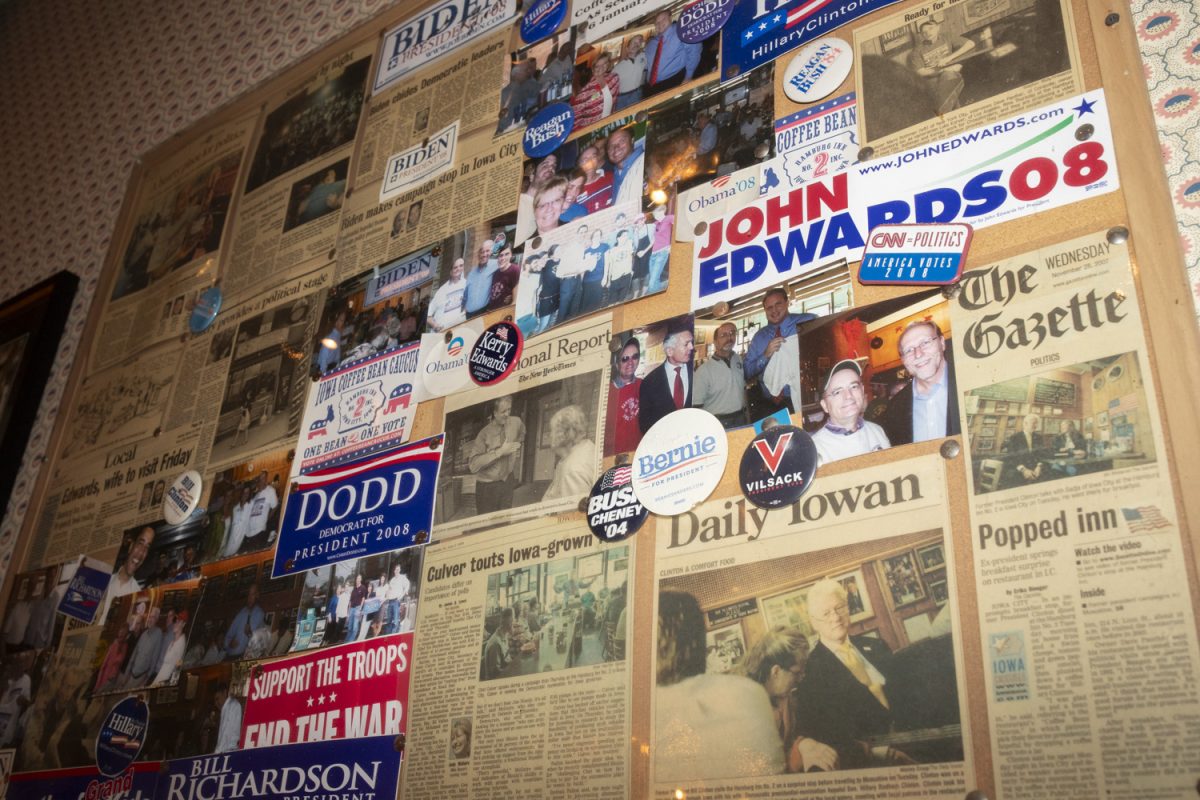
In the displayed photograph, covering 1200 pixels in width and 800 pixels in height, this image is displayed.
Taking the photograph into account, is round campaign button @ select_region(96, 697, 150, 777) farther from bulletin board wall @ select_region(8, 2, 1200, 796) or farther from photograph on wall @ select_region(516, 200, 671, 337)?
photograph on wall @ select_region(516, 200, 671, 337)

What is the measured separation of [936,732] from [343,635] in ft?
3.54

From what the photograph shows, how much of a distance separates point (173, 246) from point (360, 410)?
107 centimetres

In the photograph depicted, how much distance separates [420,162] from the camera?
2443 mm

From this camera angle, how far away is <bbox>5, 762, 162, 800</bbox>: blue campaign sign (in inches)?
83.3

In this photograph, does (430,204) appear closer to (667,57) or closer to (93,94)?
(667,57)

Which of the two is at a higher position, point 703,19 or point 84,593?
point 703,19

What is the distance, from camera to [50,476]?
2.77 meters

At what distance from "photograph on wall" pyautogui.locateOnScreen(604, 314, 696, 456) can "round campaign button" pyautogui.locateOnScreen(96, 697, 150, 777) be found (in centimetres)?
114

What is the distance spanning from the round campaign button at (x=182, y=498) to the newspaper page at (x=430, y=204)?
1.82 ft

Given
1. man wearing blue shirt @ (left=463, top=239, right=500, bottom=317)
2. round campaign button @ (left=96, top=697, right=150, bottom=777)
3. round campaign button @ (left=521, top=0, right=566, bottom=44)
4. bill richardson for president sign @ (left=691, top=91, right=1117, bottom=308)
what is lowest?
round campaign button @ (left=96, top=697, right=150, bottom=777)

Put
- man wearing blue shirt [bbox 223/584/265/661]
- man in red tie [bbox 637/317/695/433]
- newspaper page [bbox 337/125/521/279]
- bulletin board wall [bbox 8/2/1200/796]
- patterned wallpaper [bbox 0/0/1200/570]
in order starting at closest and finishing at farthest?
bulletin board wall [bbox 8/2/1200/796] → man in red tie [bbox 637/317/695/433] → man wearing blue shirt [bbox 223/584/265/661] → newspaper page [bbox 337/125/521/279] → patterned wallpaper [bbox 0/0/1200/570]

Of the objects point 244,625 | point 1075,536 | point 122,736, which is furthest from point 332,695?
point 1075,536

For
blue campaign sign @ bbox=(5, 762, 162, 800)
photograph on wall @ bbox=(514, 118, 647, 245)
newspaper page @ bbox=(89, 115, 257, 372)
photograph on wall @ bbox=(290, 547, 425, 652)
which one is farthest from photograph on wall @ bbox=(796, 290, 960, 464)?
newspaper page @ bbox=(89, 115, 257, 372)

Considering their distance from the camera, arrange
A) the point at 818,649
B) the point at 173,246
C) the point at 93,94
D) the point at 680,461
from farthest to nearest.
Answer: the point at 93,94, the point at 173,246, the point at 680,461, the point at 818,649
